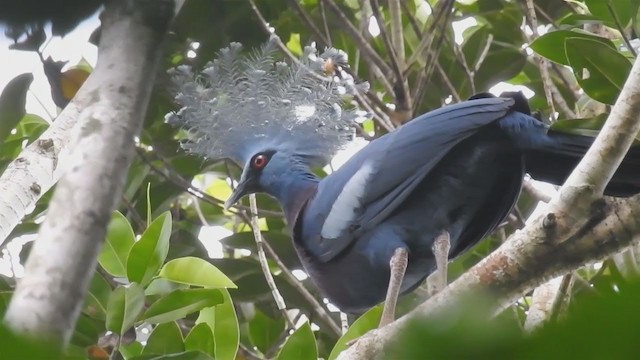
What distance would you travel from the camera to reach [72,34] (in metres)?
0.54

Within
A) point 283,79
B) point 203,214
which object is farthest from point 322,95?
point 203,214

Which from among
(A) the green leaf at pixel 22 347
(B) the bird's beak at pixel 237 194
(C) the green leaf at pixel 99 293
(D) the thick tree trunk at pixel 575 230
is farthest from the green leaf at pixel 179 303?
(A) the green leaf at pixel 22 347

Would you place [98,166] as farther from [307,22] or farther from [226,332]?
[307,22]

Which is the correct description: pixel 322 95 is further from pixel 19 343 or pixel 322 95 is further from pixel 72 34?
pixel 19 343

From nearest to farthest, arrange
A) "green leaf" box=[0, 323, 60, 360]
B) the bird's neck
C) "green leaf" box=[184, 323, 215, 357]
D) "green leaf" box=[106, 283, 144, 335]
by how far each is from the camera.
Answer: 1. "green leaf" box=[0, 323, 60, 360]
2. "green leaf" box=[106, 283, 144, 335]
3. "green leaf" box=[184, 323, 215, 357]
4. the bird's neck

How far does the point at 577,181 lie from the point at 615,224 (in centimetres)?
13

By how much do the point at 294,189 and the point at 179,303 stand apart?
91 centimetres

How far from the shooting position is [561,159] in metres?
2.04

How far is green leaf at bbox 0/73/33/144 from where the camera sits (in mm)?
1875

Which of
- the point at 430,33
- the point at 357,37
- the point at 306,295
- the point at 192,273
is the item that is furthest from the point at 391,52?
the point at 192,273

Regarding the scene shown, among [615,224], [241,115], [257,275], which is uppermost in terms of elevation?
[241,115]

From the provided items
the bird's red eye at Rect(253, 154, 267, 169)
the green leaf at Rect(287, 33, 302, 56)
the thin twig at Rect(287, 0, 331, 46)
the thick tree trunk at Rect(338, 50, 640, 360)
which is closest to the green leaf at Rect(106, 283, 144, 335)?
the thick tree trunk at Rect(338, 50, 640, 360)

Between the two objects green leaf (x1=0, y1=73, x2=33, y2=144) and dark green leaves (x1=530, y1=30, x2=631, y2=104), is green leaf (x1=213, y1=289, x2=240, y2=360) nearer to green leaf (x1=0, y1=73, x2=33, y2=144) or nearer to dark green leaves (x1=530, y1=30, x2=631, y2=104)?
green leaf (x1=0, y1=73, x2=33, y2=144)

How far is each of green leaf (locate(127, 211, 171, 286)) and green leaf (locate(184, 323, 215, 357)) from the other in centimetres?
16
